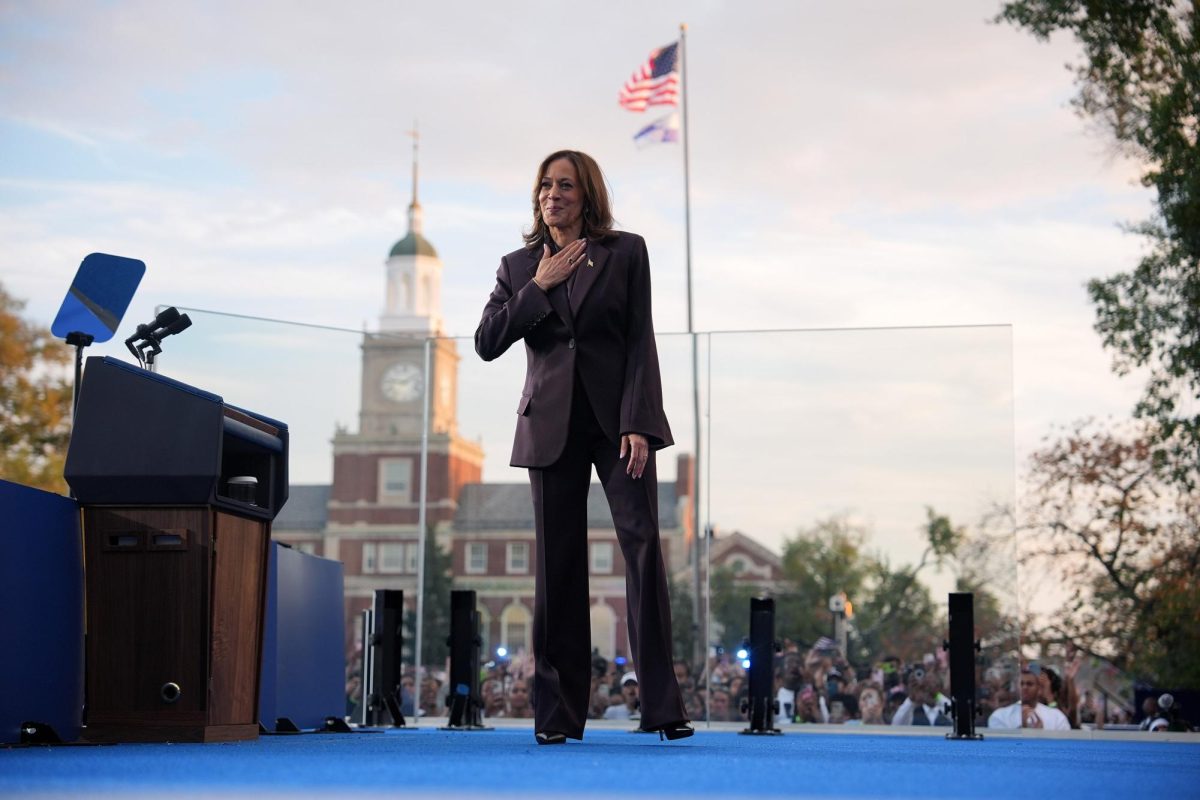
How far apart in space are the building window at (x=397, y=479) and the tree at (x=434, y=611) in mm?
216

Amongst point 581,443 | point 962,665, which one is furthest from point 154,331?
point 962,665

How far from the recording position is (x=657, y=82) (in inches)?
789

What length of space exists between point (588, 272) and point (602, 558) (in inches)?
140

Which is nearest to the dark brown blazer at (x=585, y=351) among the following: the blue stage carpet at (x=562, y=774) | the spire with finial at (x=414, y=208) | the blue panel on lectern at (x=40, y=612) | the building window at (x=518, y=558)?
the blue stage carpet at (x=562, y=774)

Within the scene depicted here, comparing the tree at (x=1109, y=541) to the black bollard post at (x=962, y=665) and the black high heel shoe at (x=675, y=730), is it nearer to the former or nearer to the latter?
the black bollard post at (x=962, y=665)

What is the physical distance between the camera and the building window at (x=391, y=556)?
7496 mm

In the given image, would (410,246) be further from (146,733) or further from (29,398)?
(146,733)

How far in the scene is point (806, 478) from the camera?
736 cm

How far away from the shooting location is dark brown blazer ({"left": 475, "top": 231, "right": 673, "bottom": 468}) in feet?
12.0

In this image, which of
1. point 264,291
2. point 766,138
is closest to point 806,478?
point 766,138

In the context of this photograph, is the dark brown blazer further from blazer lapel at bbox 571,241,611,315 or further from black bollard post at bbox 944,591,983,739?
black bollard post at bbox 944,591,983,739

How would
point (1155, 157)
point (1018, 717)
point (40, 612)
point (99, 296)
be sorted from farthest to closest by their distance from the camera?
point (1155, 157) → point (1018, 717) → point (99, 296) → point (40, 612)

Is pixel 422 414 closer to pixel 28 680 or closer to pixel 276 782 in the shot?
pixel 28 680

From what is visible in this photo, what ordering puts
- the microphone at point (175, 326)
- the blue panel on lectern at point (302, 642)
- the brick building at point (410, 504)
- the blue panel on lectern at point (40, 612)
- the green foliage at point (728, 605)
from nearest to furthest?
the blue panel on lectern at point (40, 612) → the microphone at point (175, 326) → the blue panel on lectern at point (302, 642) → the green foliage at point (728, 605) → the brick building at point (410, 504)
